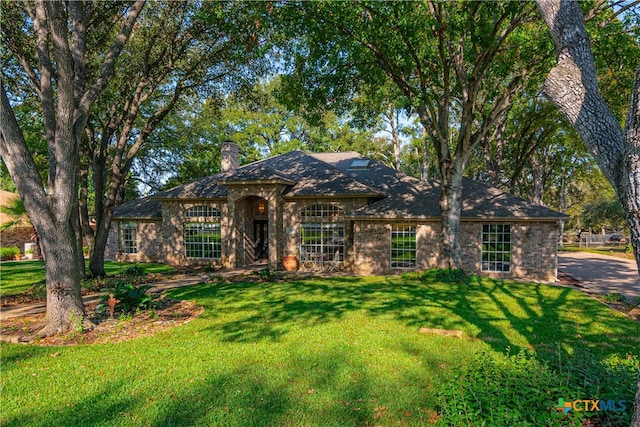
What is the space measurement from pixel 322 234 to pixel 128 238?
11.8 m

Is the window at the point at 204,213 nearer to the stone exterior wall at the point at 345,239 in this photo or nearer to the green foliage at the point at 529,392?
the stone exterior wall at the point at 345,239

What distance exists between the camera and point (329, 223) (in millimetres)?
16312

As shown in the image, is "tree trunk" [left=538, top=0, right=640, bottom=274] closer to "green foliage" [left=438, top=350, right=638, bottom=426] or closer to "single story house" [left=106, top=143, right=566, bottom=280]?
"green foliage" [left=438, top=350, right=638, bottom=426]

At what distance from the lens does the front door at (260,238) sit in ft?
61.4

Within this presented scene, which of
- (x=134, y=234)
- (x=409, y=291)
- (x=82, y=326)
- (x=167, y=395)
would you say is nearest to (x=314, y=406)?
(x=167, y=395)

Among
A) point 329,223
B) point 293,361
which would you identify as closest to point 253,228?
point 329,223

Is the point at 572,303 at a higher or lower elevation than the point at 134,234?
lower

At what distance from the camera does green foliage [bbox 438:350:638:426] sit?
10.4 ft

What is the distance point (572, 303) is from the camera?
9.61 meters

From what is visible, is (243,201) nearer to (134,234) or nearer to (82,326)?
(134,234)

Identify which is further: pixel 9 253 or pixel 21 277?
pixel 9 253

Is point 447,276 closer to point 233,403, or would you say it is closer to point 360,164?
point 360,164

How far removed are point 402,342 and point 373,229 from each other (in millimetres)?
9334

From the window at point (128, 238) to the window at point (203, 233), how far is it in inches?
149
